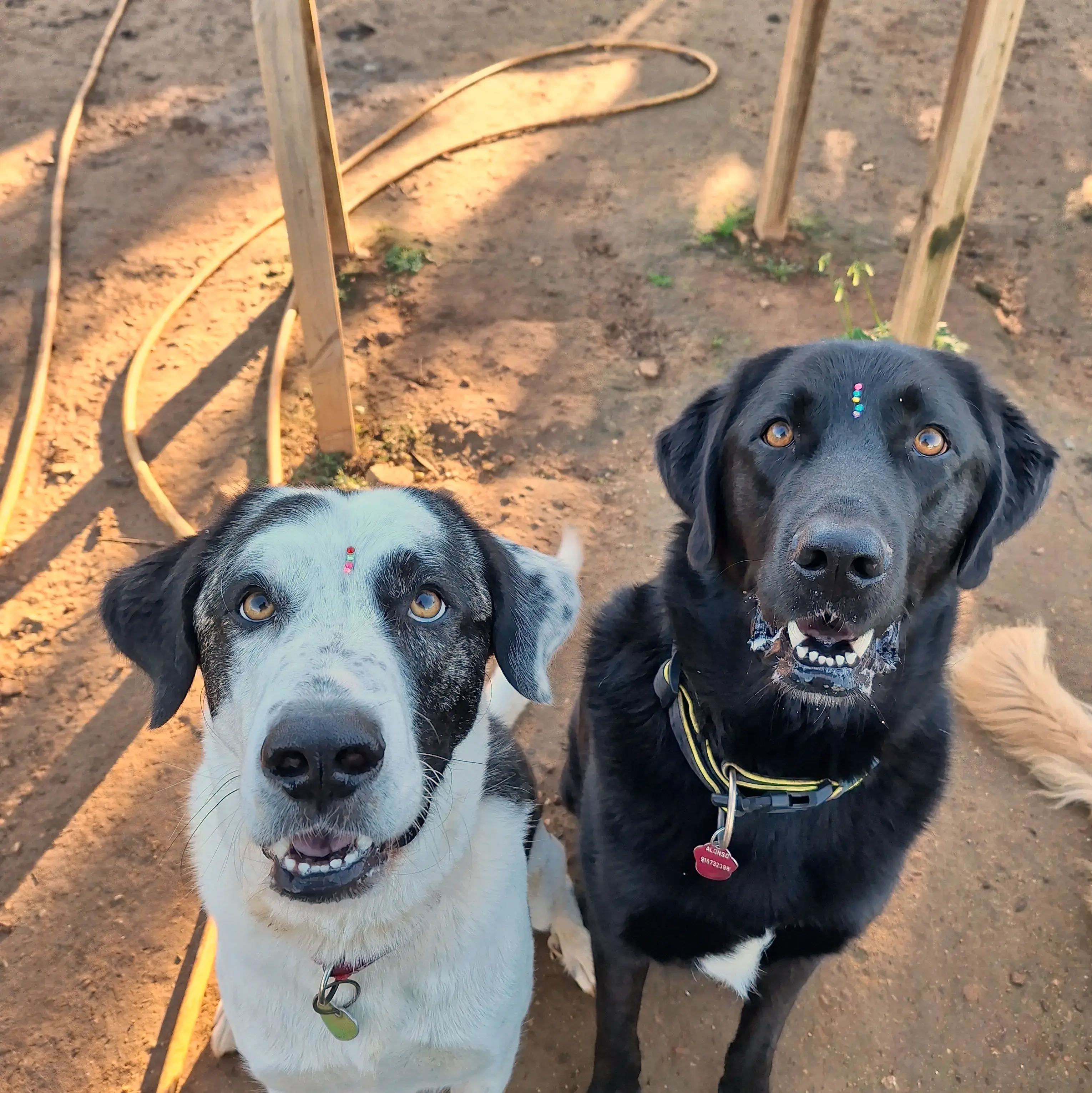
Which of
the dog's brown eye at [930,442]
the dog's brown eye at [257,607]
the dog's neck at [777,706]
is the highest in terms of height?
the dog's brown eye at [930,442]

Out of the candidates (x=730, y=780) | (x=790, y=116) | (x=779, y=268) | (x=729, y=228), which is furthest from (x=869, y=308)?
(x=730, y=780)

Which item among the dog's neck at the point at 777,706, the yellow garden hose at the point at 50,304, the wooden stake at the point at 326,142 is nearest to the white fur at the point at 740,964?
the dog's neck at the point at 777,706

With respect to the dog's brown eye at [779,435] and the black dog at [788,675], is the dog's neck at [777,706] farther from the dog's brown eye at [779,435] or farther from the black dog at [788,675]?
the dog's brown eye at [779,435]

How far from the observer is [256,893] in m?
1.81

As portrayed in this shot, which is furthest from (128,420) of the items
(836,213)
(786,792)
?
(836,213)

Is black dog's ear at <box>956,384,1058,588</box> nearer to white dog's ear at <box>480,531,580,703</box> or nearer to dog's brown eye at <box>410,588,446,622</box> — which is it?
white dog's ear at <box>480,531,580,703</box>

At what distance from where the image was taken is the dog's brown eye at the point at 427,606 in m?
1.81

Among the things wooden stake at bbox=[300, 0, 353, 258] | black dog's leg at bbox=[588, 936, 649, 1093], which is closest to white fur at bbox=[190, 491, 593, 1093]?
black dog's leg at bbox=[588, 936, 649, 1093]

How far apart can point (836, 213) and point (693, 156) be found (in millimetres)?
1214

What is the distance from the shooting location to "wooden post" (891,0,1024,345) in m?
3.48

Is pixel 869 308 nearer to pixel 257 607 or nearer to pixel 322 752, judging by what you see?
pixel 257 607

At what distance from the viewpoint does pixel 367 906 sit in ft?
5.91

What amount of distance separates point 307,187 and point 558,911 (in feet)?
9.98

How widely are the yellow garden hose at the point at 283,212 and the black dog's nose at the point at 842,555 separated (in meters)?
2.26
